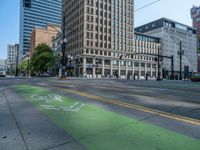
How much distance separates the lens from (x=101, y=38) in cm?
7762

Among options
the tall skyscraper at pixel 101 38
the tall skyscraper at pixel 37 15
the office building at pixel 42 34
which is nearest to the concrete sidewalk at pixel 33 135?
the tall skyscraper at pixel 101 38

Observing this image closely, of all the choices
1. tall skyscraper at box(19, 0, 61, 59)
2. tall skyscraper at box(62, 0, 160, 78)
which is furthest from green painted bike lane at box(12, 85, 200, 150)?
tall skyscraper at box(19, 0, 61, 59)

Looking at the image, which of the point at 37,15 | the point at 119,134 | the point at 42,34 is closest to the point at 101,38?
the point at 42,34

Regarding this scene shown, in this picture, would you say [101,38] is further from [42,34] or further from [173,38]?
[42,34]

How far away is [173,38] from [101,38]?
187 feet

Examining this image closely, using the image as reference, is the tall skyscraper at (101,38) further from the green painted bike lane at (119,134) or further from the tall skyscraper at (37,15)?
the green painted bike lane at (119,134)

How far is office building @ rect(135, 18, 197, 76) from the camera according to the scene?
106 m

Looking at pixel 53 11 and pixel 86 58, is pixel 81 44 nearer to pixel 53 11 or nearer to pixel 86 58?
pixel 86 58

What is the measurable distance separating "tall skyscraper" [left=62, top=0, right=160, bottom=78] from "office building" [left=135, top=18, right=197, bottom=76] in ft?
69.3

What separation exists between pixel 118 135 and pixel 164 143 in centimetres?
80

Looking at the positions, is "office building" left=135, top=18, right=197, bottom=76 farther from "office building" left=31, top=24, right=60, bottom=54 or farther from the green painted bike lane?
the green painted bike lane

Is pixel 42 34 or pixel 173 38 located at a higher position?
pixel 42 34

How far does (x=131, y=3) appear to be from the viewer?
91125mm

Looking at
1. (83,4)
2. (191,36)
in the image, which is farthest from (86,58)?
(191,36)
